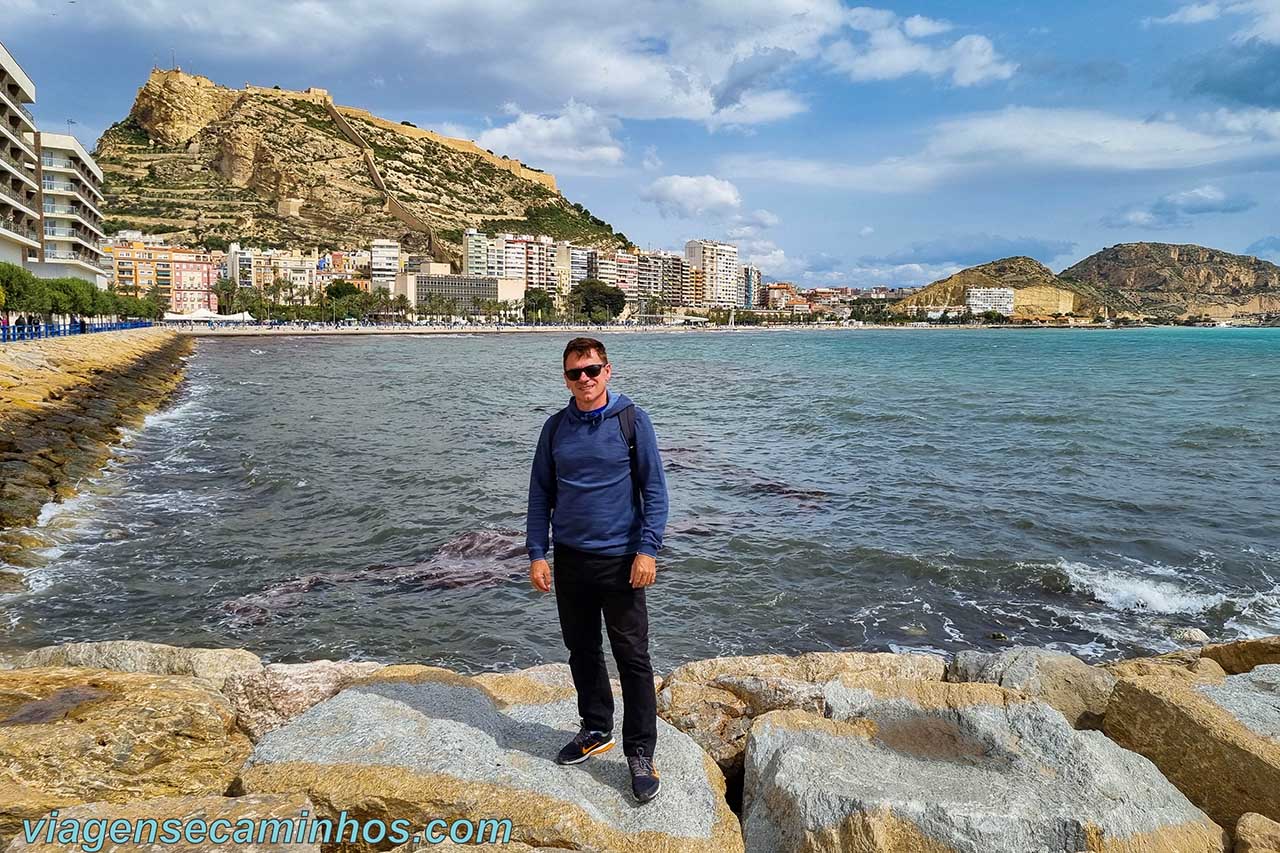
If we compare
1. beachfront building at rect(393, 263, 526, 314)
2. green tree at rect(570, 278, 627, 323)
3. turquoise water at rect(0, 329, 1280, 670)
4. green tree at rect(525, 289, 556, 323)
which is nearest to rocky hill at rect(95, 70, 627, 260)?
beachfront building at rect(393, 263, 526, 314)

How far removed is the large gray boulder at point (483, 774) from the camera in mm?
3396

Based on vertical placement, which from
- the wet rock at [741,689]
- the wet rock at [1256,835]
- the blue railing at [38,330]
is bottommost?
the wet rock at [741,689]

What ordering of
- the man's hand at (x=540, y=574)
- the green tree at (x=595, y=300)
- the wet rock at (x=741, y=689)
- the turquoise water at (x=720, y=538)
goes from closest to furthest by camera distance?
the man's hand at (x=540, y=574) → the wet rock at (x=741, y=689) → the turquoise water at (x=720, y=538) → the green tree at (x=595, y=300)

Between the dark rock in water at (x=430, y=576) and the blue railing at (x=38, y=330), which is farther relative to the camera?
the blue railing at (x=38, y=330)

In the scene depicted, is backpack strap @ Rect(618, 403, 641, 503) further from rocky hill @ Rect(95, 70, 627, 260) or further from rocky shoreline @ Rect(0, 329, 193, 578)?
rocky hill @ Rect(95, 70, 627, 260)

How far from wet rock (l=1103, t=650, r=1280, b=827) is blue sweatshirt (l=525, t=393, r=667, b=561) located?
9.04ft

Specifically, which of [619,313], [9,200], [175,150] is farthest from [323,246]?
[9,200]

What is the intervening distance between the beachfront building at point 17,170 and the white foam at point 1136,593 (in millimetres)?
55470

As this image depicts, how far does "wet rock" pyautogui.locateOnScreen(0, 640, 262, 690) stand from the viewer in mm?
5375

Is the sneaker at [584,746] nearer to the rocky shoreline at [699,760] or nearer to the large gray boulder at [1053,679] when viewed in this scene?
the rocky shoreline at [699,760]

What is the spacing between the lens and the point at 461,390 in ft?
122

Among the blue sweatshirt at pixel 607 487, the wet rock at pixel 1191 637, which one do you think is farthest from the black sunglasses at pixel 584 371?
the wet rock at pixel 1191 637

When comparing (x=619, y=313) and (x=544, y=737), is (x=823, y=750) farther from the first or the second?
(x=619, y=313)

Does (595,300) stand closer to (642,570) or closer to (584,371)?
(584,371)
